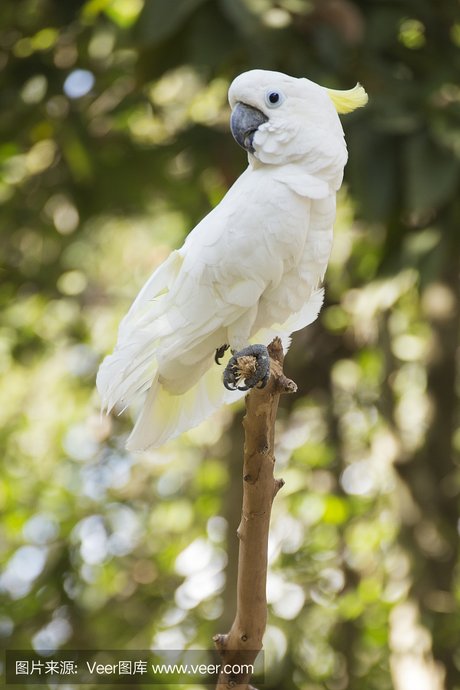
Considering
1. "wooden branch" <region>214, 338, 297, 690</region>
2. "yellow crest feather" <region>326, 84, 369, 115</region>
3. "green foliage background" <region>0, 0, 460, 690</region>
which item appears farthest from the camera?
"green foliage background" <region>0, 0, 460, 690</region>

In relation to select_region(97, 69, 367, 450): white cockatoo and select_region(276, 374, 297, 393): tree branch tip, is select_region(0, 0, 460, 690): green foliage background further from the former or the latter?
select_region(276, 374, 297, 393): tree branch tip

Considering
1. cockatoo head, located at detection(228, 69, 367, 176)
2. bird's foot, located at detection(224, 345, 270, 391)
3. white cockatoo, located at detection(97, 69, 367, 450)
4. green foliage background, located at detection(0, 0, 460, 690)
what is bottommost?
green foliage background, located at detection(0, 0, 460, 690)

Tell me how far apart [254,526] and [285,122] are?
0.68m

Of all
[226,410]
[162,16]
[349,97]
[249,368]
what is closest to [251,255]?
[249,368]

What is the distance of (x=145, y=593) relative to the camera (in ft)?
12.7

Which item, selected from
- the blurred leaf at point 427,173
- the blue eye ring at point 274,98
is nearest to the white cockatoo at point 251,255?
the blue eye ring at point 274,98

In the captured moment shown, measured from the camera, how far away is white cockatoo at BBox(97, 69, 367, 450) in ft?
5.39

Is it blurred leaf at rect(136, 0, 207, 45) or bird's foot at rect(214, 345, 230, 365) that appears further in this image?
blurred leaf at rect(136, 0, 207, 45)

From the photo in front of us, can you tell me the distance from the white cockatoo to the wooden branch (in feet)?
0.15

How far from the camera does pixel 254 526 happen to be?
1.59m

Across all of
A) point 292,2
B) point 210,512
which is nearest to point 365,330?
point 210,512

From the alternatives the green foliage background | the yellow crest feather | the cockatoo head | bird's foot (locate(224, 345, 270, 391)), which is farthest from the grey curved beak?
the green foliage background

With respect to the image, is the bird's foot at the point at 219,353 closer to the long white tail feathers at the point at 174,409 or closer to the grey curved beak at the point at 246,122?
the long white tail feathers at the point at 174,409

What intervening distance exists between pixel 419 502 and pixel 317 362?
679 mm
